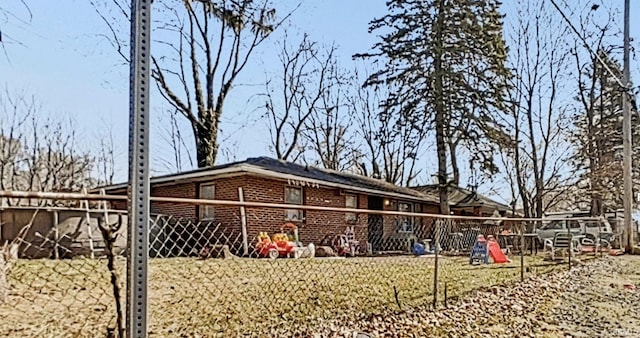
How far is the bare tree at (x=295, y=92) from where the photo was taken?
27.1 metres

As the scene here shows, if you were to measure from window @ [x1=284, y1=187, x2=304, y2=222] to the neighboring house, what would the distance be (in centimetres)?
1096

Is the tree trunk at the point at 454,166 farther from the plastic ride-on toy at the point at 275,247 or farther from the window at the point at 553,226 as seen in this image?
the plastic ride-on toy at the point at 275,247

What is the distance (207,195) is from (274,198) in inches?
82.8

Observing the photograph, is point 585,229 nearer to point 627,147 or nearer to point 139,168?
point 627,147

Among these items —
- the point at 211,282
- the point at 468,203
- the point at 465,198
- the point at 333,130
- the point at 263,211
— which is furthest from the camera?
the point at 333,130

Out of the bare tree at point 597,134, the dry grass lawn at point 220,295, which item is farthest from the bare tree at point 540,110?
the dry grass lawn at point 220,295

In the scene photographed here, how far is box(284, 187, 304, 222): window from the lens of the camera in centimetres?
1545

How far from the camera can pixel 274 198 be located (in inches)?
611

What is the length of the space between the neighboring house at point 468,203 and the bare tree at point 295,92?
7.42 meters

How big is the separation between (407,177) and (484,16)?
1279 cm

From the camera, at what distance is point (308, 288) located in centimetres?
637

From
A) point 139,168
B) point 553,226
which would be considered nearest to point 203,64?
point 553,226

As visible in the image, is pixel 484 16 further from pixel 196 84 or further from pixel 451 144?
pixel 196 84

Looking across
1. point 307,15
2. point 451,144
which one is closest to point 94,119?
point 307,15
